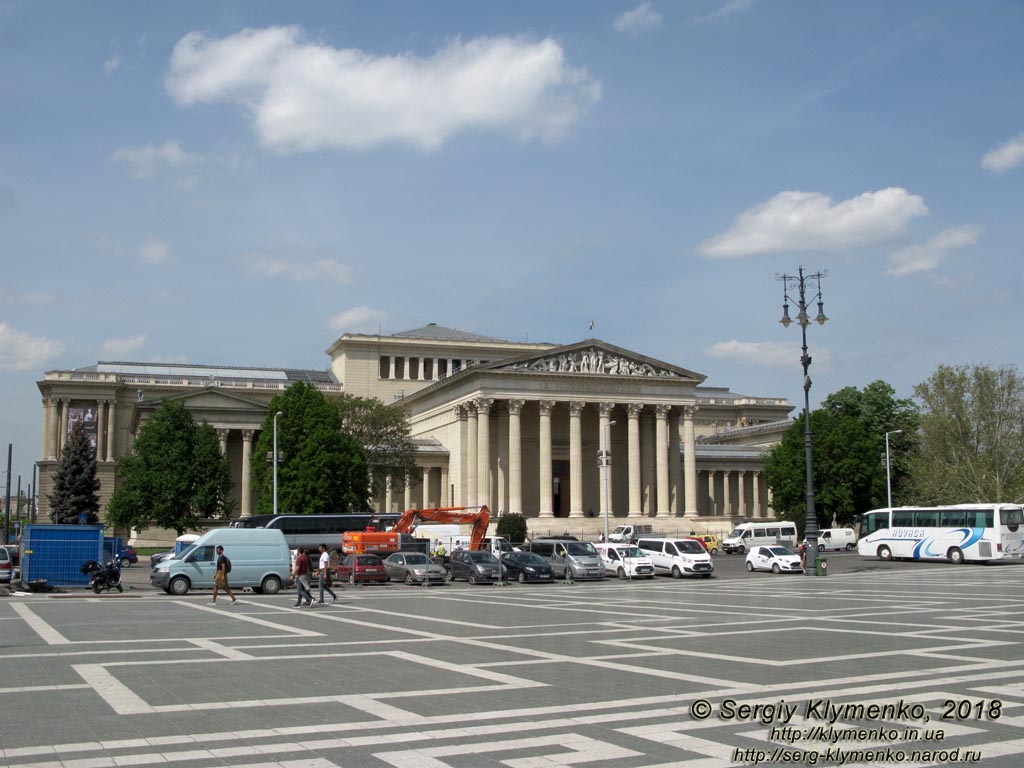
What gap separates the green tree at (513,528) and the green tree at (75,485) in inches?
1634

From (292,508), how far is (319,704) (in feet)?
219

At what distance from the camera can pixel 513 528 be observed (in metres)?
80.2

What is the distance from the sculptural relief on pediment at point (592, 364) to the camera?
96.8 meters

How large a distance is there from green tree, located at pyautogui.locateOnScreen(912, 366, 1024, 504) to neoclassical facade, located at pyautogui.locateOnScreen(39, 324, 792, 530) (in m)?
22.2

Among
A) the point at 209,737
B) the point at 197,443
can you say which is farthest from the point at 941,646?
the point at 197,443

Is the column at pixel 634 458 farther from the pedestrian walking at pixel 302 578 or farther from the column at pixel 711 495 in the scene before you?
the pedestrian walking at pixel 302 578

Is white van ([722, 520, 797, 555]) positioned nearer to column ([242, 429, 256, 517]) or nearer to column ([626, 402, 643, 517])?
column ([626, 402, 643, 517])

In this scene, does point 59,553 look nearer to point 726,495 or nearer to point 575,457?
point 575,457

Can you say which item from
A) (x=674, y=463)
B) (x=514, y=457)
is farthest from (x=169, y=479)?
(x=674, y=463)

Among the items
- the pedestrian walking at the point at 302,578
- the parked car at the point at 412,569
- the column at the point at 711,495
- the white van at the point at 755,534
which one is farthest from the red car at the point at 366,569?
the column at the point at 711,495

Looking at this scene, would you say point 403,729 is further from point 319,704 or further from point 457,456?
point 457,456

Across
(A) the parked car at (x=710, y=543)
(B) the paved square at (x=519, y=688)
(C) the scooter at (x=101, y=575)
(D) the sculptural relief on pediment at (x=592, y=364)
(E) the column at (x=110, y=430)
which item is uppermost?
(D) the sculptural relief on pediment at (x=592, y=364)

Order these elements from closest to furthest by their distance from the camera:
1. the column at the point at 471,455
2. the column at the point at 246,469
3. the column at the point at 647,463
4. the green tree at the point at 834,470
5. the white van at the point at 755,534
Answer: the white van at the point at 755,534 < the green tree at the point at 834,470 < the column at the point at 471,455 < the column at the point at 647,463 < the column at the point at 246,469

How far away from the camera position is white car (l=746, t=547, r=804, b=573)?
174 feet
